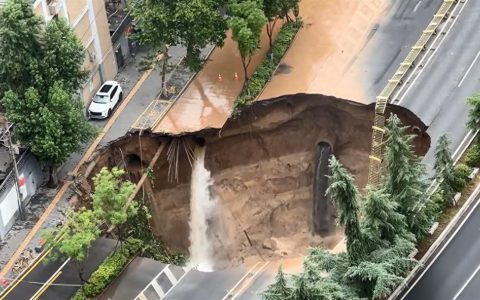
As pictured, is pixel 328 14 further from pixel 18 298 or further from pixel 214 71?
pixel 18 298

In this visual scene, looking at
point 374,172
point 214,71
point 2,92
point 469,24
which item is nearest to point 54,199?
point 2,92

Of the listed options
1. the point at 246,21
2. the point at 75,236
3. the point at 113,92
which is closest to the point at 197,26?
the point at 246,21

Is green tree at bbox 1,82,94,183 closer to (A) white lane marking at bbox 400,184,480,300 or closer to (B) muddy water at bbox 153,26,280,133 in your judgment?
(B) muddy water at bbox 153,26,280,133

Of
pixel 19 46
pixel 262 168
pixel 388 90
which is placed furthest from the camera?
pixel 262 168

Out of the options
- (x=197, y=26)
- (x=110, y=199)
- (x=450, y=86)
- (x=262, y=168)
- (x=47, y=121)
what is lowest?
(x=110, y=199)

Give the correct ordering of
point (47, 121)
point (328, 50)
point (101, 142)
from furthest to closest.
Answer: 1. point (328, 50)
2. point (101, 142)
3. point (47, 121)

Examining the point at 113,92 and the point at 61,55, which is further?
the point at 113,92

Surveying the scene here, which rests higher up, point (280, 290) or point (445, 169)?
point (445, 169)

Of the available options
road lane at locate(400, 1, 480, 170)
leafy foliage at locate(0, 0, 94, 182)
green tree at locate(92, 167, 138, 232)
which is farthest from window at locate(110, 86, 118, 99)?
road lane at locate(400, 1, 480, 170)

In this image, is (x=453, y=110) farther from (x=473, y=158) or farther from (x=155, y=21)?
(x=155, y=21)
